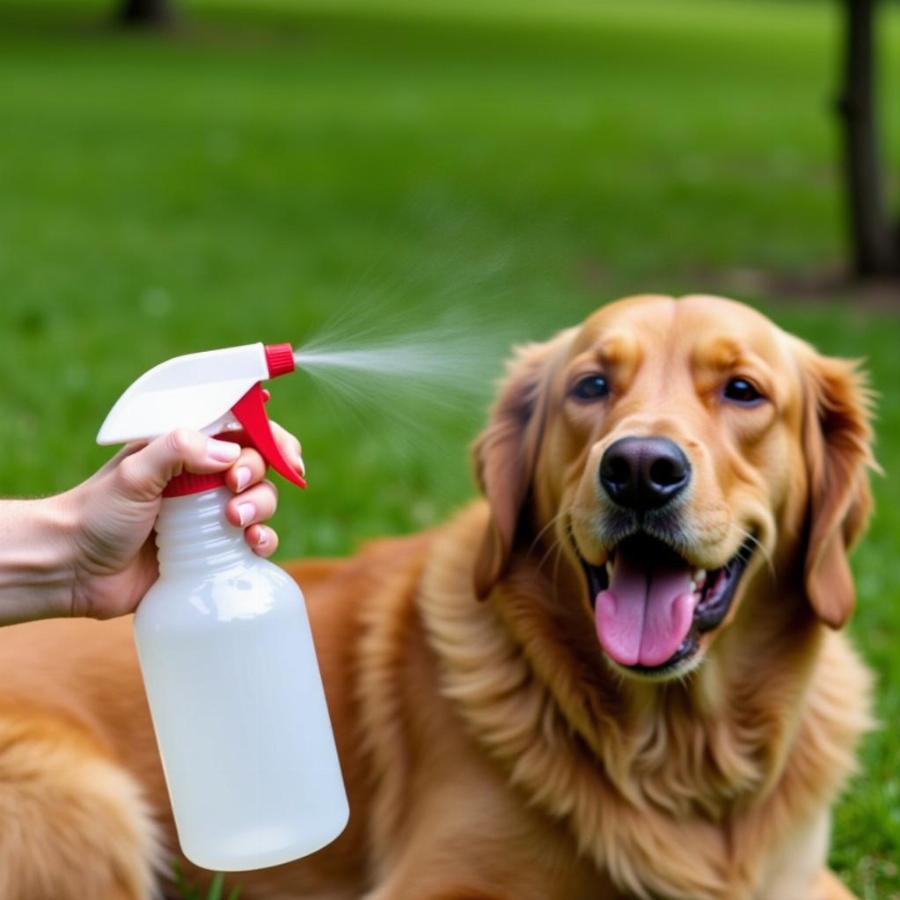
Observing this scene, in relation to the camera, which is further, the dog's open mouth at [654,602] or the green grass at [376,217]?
the green grass at [376,217]

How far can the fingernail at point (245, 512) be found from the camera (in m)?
2.41

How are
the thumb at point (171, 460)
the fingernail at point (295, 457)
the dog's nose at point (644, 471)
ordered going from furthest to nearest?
1. the dog's nose at point (644, 471)
2. the fingernail at point (295, 457)
3. the thumb at point (171, 460)

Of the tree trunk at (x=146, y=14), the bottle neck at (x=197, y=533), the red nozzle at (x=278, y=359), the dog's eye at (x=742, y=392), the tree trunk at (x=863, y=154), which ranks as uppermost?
the red nozzle at (x=278, y=359)

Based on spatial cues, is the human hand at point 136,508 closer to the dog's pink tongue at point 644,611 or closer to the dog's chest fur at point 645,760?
the dog's pink tongue at point 644,611

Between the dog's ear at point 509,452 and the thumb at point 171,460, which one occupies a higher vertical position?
the thumb at point 171,460

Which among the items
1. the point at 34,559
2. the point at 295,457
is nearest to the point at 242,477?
the point at 295,457

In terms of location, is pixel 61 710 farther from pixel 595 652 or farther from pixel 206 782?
pixel 595 652

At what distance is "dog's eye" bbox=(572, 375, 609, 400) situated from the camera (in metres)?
3.26

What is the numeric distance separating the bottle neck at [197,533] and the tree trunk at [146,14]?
83.8 feet

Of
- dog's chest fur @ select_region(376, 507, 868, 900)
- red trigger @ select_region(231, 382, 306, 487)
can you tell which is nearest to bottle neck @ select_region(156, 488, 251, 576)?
red trigger @ select_region(231, 382, 306, 487)

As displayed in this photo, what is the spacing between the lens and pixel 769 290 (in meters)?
10.1

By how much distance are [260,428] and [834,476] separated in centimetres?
153

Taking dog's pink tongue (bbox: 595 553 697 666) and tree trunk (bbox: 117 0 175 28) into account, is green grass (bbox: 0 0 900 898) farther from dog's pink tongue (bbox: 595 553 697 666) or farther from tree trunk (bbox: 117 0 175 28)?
dog's pink tongue (bbox: 595 553 697 666)

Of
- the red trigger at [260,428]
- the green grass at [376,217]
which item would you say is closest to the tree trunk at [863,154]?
the green grass at [376,217]
